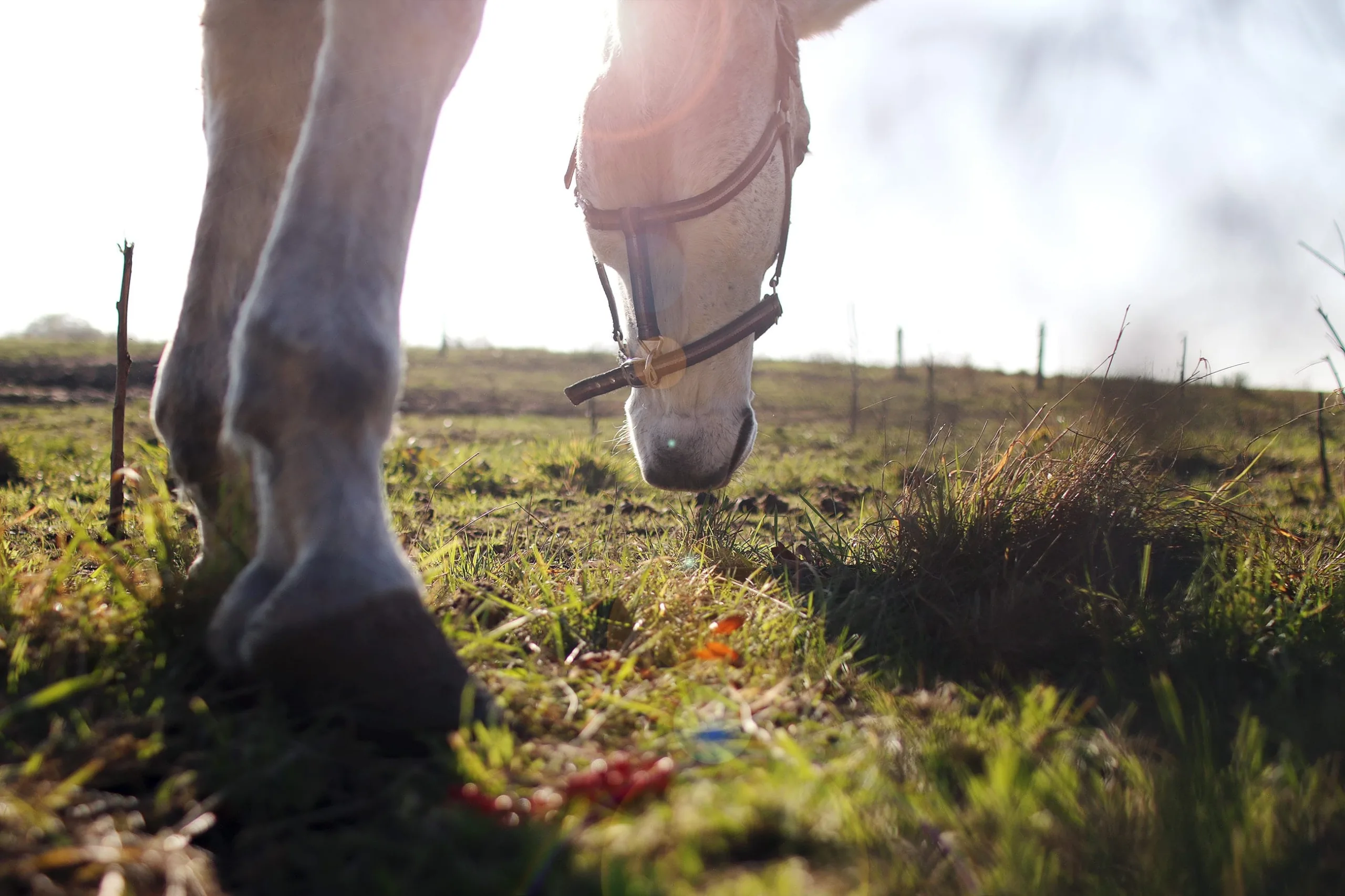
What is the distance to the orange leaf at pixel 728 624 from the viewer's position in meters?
1.85

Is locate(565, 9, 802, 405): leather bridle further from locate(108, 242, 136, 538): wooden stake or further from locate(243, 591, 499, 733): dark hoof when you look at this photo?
locate(108, 242, 136, 538): wooden stake

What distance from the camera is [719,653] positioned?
171 centimetres

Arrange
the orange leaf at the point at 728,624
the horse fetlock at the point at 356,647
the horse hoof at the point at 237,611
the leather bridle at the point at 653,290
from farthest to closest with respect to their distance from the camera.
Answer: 1. the leather bridle at the point at 653,290
2. the orange leaf at the point at 728,624
3. the horse hoof at the point at 237,611
4. the horse fetlock at the point at 356,647

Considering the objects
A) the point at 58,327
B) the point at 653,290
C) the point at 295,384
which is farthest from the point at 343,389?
the point at 58,327

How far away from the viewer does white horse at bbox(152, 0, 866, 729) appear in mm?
1227

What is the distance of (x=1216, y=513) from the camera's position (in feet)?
8.45

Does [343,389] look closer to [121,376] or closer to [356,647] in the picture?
[356,647]

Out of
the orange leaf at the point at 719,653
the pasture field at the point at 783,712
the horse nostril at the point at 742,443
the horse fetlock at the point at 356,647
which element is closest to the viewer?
the pasture field at the point at 783,712

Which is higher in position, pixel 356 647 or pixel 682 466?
pixel 682 466

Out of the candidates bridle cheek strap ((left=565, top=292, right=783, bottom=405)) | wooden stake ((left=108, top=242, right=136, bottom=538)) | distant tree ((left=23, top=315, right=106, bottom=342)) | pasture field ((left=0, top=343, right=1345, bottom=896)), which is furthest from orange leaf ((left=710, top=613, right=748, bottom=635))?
distant tree ((left=23, top=315, right=106, bottom=342))

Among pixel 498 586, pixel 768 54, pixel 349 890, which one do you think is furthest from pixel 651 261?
pixel 349 890

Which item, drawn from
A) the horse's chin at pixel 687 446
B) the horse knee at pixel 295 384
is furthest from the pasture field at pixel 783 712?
the horse knee at pixel 295 384

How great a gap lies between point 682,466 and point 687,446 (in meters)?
0.06

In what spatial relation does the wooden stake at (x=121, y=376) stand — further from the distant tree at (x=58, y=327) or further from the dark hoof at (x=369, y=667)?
the distant tree at (x=58, y=327)
